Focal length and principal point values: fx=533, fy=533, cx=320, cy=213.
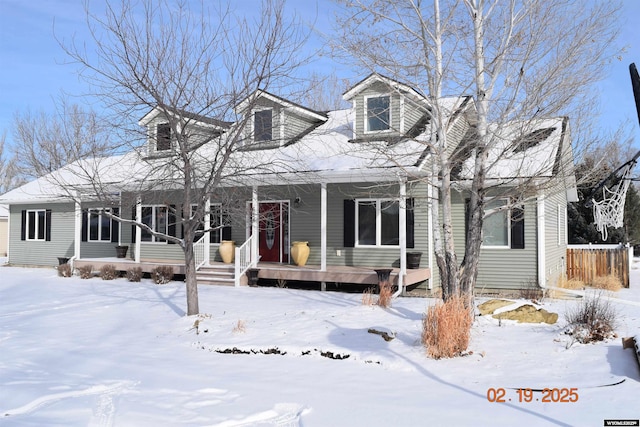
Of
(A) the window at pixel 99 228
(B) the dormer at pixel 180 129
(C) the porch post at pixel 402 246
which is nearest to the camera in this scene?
(B) the dormer at pixel 180 129

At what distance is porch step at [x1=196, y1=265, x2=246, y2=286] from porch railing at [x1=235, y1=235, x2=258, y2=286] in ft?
0.99

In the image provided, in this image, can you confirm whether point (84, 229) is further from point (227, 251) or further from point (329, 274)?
point (329, 274)

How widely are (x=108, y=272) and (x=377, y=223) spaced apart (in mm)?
8109

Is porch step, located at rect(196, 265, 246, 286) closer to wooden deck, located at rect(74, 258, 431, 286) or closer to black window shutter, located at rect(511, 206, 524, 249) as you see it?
wooden deck, located at rect(74, 258, 431, 286)

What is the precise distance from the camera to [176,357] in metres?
7.18

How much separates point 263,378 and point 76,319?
17.3 feet

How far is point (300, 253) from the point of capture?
1445cm

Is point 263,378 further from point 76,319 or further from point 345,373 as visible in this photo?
point 76,319

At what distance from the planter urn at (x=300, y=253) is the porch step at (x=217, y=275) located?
1.71 m

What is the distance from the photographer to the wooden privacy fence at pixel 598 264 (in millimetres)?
15953

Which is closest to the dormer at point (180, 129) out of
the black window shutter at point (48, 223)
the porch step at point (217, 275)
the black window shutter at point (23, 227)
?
the porch step at point (217, 275)

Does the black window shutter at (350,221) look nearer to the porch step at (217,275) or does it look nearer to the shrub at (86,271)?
the porch step at (217,275)

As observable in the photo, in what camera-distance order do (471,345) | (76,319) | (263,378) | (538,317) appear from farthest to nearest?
(76,319) → (538,317) → (471,345) → (263,378)

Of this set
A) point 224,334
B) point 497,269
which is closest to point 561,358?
point 224,334
